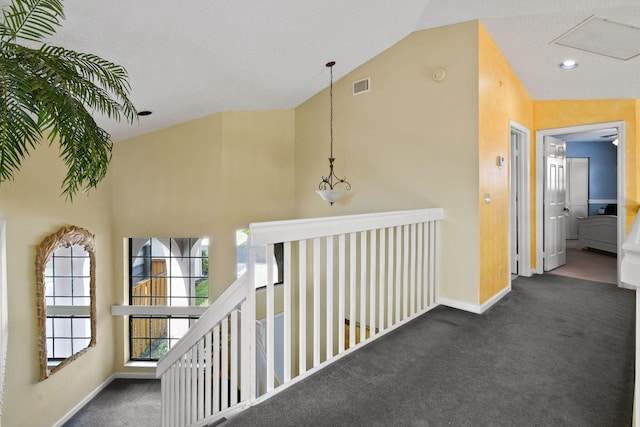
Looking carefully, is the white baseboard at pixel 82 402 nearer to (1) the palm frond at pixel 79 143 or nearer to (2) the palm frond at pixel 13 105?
(1) the palm frond at pixel 79 143

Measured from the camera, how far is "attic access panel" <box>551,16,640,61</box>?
2801 millimetres

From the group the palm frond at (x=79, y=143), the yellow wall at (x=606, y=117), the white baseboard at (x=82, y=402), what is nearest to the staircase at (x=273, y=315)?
the palm frond at (x=79, y=143)

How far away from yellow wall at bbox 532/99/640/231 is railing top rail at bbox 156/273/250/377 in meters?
4.40

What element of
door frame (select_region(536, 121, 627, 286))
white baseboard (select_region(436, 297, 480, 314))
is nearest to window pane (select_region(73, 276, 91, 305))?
white baseboard (select_region(436, 297, 480, 314))

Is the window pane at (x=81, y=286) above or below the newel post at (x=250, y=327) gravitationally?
below

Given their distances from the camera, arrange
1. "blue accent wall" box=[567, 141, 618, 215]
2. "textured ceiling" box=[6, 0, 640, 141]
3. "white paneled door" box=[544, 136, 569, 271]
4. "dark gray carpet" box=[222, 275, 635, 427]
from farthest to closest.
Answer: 1. "blue accent wall" box=[567, 141, 618, 215]
2. "white paneled door" box=[544, 136, 569, 271]
3. "textured ceiling" box=[6, 0, 640, 141]
4. "dark gray carpet" box=[222, 275, 635, 427]

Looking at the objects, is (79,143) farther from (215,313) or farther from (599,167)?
(599,167)

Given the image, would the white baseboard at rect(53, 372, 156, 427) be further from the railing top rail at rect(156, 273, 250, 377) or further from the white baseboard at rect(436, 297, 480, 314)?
the white baseboard at rect(436, 297, 480, 314)

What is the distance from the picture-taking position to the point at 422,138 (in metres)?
3.62

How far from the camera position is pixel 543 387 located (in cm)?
197

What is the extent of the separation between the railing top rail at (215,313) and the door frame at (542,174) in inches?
166

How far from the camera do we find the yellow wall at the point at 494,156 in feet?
10.6

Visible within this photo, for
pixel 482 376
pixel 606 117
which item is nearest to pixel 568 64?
pixel 606 117

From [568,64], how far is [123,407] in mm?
7160
